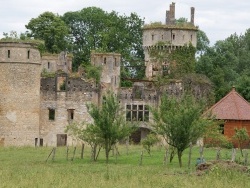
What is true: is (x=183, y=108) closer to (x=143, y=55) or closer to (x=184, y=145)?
(x=184, y=145)

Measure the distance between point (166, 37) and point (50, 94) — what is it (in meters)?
19.8

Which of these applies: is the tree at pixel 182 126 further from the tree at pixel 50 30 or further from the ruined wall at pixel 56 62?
the tree at pixel 50 30

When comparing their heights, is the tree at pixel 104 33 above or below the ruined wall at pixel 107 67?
above

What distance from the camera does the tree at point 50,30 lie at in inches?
3939

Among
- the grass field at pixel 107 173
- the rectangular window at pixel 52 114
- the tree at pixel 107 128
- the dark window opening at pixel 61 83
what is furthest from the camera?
the rectangular window at pixel 52 114

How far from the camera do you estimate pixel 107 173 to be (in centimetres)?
4406

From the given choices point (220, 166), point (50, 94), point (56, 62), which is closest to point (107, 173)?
point (220, 166)

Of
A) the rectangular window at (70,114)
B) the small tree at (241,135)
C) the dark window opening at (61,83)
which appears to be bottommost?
the small tree at (241,135)

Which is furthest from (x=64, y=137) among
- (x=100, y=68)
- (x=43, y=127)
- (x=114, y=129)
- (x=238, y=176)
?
(x=238, y=176)

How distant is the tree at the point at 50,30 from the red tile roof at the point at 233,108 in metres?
27.6

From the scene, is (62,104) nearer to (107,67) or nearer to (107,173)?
(107,67)

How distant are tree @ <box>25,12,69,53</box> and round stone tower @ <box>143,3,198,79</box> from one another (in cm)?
957

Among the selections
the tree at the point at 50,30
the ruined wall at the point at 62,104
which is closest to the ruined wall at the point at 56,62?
the ruined wall at the point at 62,104

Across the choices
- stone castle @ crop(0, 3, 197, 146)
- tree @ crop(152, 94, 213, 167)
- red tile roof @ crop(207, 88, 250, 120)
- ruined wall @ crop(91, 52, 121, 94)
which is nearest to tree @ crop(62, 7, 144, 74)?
stone castle @ crop(0, 3, 197, 146)
